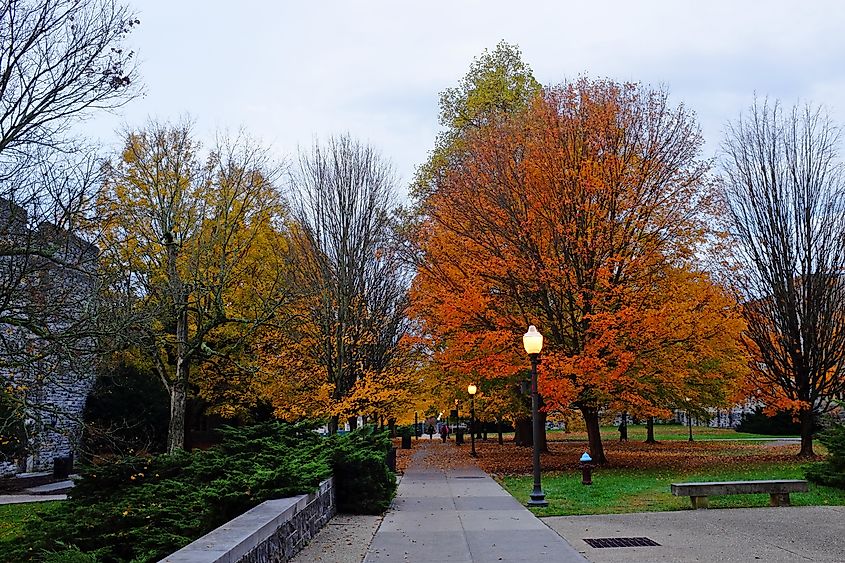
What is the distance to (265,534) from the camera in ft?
22.9

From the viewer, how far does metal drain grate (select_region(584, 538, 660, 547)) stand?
9.13m

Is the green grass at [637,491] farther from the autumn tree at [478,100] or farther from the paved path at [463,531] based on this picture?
the autumn tree at [478,100]

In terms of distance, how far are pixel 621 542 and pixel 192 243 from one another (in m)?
15.4

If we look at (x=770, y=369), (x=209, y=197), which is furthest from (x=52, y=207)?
(x=770, y=369)

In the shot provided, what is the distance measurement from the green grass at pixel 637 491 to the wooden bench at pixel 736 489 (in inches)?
8.8

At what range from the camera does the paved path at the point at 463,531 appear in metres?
8.58

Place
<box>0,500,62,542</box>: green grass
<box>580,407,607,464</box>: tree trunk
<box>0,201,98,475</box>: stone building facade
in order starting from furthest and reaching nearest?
<box>580,407,607,464</box>: tree trunk < <box>0,500,62,542</box>: green grass < <box>0,201,98,475</box>: stone building facade

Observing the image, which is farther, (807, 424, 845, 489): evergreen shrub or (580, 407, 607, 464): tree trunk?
(580, 407, 607, 464): tree trunk

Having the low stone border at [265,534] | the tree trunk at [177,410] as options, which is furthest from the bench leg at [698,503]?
the tree trunk at [177,410]

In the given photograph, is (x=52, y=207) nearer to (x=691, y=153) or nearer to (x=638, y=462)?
(x=691, y=153)

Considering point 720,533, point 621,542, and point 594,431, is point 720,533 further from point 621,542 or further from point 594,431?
point 594,431

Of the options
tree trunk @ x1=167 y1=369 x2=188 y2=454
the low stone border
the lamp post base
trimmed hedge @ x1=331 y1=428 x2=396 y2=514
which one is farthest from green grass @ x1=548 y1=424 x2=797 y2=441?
the low stone border

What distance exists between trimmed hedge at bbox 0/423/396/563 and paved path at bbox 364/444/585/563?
1.19 m

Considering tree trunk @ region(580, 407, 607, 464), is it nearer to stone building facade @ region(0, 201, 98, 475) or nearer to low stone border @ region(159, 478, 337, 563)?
low stone border @ region(159, 478, 337, 563)
